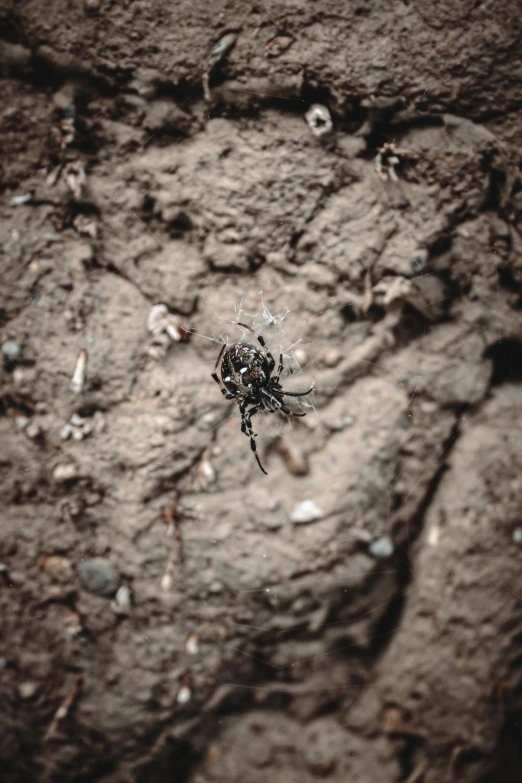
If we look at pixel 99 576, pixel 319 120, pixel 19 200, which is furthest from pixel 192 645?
pixel 319 120

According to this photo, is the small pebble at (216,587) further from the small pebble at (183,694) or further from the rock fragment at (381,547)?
the rock fragment at (381,547)

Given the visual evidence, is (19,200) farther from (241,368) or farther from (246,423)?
(246,423)

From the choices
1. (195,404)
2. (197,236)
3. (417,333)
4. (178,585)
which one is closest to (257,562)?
(178,585)

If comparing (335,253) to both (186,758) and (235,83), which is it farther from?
(186,758)

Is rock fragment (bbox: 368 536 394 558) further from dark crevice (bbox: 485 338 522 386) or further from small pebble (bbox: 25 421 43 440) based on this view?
small pebble (bbox: 25 421 43 440)

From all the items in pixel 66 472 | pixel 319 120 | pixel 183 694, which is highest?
pixel 319 120

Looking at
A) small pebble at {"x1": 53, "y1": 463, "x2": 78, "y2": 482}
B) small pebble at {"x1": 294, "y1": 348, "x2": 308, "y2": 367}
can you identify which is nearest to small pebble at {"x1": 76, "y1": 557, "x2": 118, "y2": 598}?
small pebble at {"x1": 53, "y1": 463, "x2": 78, "y2": 482}

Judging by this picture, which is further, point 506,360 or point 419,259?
point 506,360
